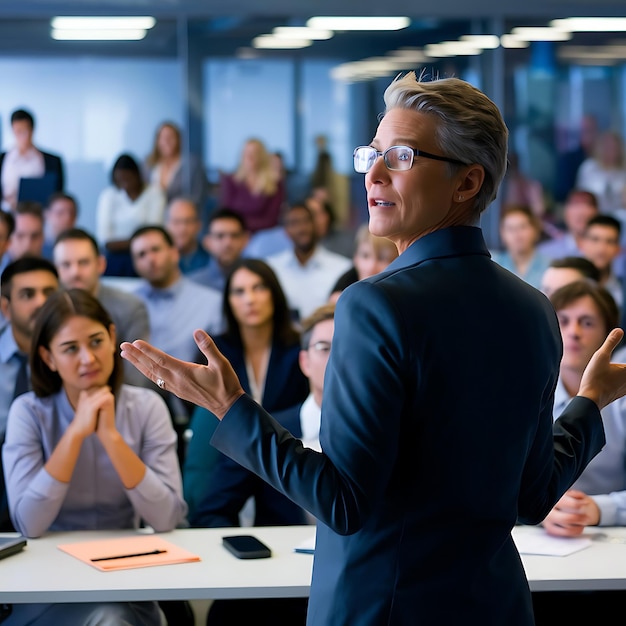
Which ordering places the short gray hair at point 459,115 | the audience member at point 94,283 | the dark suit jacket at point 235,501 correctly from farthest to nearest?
the audience member at point 94,283 < the dark suit jacket at point 235,501 < the short gray hair at point 459,115

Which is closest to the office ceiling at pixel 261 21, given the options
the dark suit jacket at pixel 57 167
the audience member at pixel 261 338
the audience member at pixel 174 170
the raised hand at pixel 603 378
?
the audience member at pixel 174 170

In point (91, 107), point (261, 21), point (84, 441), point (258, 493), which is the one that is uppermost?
point (261, 21)

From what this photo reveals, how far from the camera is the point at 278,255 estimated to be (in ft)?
24.1

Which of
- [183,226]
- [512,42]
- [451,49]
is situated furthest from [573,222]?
[183,226]

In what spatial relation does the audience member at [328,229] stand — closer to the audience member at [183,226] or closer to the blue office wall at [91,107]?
the audience member at [183,226]

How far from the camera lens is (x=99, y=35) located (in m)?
7.18

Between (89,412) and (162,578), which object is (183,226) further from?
(162,578)

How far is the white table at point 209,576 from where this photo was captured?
2260 mm

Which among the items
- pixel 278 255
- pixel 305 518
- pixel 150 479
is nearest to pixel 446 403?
pixel 150 479

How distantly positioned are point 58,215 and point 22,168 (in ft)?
1.56

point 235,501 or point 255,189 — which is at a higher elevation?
A: point 255,189

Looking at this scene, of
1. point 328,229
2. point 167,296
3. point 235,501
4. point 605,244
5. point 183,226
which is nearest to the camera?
point 235,501

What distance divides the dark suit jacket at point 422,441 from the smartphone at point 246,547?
A: 109 centimetres

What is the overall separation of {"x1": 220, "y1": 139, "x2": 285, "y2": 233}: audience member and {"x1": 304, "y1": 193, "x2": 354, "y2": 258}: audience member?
0.85ft
